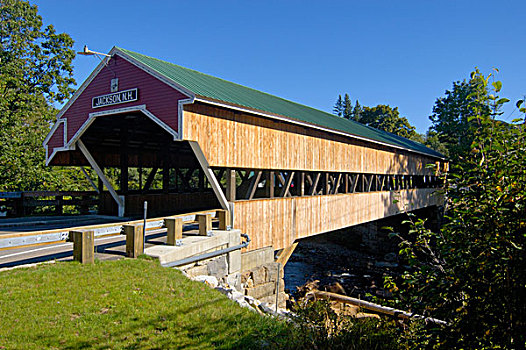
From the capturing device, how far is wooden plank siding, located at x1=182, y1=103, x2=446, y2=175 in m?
9.69

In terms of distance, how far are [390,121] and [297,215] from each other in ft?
172

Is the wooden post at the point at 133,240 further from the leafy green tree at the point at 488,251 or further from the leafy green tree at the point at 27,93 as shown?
the leafy green tree at the point at 27,93

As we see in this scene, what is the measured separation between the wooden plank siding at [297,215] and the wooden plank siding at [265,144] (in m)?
1.20

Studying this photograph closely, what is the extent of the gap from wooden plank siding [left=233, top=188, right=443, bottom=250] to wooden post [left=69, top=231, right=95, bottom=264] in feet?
14.5

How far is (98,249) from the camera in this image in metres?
8.16

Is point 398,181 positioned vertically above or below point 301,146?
below

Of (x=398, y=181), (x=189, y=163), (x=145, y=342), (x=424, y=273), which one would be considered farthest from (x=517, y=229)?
(x=398, y=181)

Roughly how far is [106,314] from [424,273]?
4.06 meters

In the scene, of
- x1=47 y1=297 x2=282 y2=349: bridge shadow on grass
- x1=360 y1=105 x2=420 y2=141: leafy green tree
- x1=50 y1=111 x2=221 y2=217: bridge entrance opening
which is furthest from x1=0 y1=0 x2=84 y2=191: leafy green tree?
x1=360 y1=105 x2=420 y2=141: leafy green tree

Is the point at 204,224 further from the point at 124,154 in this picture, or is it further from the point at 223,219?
the point at 124,154

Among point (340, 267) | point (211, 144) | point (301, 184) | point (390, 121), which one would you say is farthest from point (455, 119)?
point (211, 144)

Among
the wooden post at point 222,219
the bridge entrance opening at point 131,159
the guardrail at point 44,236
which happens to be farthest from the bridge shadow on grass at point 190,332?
the bridge entrance opening at point 131,159

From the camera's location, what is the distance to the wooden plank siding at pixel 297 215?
11086mm

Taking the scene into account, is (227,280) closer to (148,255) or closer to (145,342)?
(148,255)
